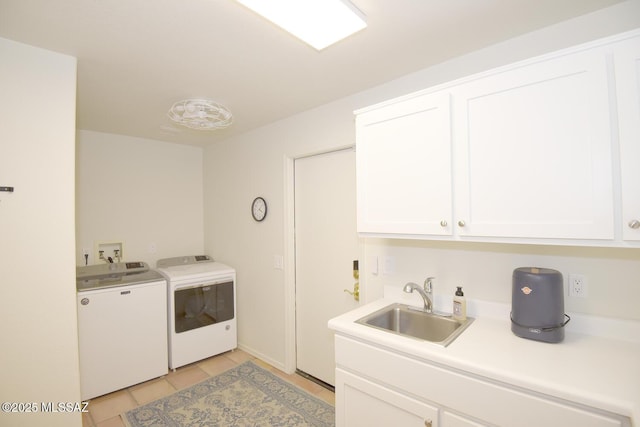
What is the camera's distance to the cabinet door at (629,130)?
1040 millimetres

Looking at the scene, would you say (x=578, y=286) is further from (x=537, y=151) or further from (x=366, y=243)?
(x=366, y=243)

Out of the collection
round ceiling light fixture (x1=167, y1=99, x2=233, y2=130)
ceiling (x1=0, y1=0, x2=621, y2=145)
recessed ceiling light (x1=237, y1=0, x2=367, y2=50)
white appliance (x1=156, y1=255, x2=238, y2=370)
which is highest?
A: ceiling (x1=0, y1=0, x2=621, y2=145)

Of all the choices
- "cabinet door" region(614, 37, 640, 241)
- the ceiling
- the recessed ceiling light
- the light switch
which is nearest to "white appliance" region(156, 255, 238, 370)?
the ceiling

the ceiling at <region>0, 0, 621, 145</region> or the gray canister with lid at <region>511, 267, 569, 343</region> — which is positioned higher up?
the ceiling at <region>0, 0, 621, 145</region>

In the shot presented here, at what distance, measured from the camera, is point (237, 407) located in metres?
2.29

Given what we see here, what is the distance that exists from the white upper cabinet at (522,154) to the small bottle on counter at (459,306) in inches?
16.4

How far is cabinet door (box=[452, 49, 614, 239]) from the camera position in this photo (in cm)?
112

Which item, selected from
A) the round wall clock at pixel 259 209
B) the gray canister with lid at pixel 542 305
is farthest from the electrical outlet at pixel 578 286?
the round wall clock at pixel 259 209

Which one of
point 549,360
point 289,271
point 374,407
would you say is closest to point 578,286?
point 549,360

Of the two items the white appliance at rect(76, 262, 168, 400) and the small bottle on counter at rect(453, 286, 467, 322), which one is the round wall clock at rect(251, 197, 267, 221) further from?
the small bottle on counter at rect(453, 286, 467, 322)

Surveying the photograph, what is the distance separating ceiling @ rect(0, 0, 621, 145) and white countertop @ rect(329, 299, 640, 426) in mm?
1531

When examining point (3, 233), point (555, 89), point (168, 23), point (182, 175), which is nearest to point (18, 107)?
point (3, 233)

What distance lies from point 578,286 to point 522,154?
72 cm

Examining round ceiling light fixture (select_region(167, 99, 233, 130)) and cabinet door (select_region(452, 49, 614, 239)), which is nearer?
cabinet door (select_region(452, 49, 614, 239))
